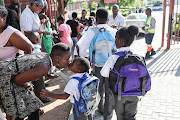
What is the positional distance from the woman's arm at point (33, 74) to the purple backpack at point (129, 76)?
2.72ft

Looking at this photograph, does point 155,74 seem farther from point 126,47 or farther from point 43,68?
point 43,68

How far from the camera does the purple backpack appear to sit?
2.12 meters

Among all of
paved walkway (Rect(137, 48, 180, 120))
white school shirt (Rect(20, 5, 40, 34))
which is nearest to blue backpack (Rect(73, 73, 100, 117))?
paved walkway (Rect(137, 48, 180, 120))

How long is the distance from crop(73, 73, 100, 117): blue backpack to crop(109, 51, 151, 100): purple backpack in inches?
10.2

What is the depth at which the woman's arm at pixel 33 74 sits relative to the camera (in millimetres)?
1829

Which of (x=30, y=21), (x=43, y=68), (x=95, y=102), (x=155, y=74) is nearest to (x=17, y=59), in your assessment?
(x=43, y=68)

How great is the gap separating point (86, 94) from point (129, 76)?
55 cm

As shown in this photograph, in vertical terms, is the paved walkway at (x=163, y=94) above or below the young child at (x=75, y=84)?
below

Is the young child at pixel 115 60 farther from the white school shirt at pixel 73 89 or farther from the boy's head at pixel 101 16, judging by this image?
the boy's head at pixel 101 16

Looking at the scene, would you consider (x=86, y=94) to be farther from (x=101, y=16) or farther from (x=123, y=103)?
(x=101, y=16)

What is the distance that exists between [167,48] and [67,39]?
16.9 ft

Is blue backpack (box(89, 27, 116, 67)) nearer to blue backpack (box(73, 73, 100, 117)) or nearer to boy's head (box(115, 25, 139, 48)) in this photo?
boy's head (box(115, 25, 139, 48))

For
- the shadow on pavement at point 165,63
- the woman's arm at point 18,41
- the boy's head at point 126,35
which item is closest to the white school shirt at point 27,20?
the woman's arm at point 18,41

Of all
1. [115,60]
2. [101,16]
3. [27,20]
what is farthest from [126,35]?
[27,20]
